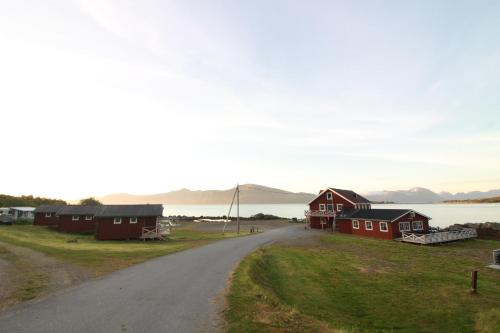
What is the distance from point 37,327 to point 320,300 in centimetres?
1434

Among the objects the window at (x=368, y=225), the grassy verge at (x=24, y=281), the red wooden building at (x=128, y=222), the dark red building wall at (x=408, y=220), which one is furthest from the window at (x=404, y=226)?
the grassy verge at (x=24, y=281)

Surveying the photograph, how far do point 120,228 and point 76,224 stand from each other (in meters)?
16.1

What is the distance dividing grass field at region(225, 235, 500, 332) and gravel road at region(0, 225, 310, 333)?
4.69 ft

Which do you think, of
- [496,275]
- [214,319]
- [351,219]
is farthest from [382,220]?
[214,319]

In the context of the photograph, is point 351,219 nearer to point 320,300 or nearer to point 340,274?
point 340,274

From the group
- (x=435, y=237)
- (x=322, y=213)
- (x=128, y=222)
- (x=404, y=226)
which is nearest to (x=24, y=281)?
(x=128, y=222)

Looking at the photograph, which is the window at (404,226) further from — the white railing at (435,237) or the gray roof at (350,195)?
the gray roof at (350,195)

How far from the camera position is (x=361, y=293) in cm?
2142

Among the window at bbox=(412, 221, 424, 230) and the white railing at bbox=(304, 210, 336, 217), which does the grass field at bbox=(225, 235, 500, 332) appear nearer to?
the window at bbox=(412, 221, 424, 230)

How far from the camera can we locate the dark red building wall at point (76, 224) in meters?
59.7

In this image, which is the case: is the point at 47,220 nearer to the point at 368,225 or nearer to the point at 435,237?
the point at 368,225

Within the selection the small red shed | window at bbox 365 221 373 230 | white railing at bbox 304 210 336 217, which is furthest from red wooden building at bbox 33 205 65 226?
window at bbox 365 221 373 230

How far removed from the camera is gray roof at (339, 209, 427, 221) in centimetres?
5197

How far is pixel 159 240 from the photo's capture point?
48906mm
